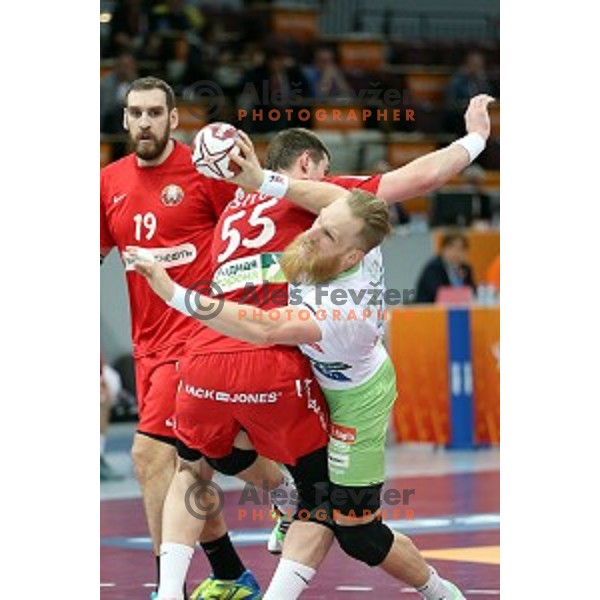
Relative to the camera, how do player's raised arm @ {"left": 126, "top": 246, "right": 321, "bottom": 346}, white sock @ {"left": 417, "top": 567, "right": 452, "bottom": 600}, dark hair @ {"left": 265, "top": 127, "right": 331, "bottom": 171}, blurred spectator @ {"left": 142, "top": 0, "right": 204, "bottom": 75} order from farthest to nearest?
1. blurred spectator @ {"left": 142, "top": 0, "right": 204, "bottom": 75}
2. white sock @ {"left": 417, "top": 567, "right": 452, "bottom": 600}
3. dark hair @ {"left": 265, "top": 127, "right": 331, "bottom": 171}
4. player's raised arm @ {"left": 126, "top": 246, "right": 321, "bottom": 346}

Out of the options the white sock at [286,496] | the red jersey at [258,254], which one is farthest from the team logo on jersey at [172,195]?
the white sock at [286,496]

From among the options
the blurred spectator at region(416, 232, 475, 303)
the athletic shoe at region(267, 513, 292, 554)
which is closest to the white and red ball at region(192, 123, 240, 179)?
the athletic shoe at region(267, 513, 292, 554)

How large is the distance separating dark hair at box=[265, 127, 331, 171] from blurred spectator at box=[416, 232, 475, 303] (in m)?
8.87

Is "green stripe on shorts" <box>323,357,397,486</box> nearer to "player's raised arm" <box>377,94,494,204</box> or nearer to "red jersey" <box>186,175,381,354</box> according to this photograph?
"red jersey" <box>186,175,381,354</box>

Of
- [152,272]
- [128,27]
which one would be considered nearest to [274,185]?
[152,272]

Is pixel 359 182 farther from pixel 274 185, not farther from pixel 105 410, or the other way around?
pixel 105 410

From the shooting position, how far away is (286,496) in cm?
841

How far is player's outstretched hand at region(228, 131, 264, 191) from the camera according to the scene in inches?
276

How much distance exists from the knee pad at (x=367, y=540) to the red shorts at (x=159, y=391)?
1.25 meters

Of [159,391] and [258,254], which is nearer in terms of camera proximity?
[258,254]

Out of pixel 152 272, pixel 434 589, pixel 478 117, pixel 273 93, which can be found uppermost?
pixel 273 93

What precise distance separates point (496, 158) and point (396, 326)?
6.40 meters

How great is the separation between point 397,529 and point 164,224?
3.50 m

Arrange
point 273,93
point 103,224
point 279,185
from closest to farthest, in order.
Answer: point 279,185 < point 103,224 < point 273,93
